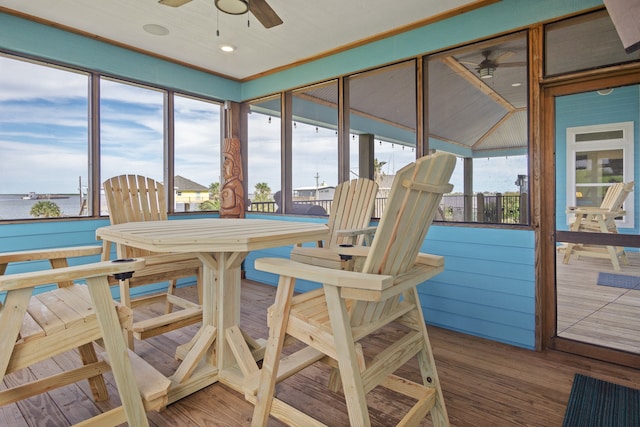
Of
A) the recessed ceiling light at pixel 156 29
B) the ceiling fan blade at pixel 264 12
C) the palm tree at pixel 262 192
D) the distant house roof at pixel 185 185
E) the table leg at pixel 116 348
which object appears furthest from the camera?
the palm tree at pixel 262 192

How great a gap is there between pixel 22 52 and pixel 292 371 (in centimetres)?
363

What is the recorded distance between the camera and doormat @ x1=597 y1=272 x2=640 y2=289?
8.09ft

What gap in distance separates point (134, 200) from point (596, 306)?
3876 millimetres

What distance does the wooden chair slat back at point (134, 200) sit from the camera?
295cm

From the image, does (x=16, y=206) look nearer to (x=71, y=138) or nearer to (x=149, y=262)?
(x=71, y=138)

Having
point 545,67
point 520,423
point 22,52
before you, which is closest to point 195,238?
point 520,423

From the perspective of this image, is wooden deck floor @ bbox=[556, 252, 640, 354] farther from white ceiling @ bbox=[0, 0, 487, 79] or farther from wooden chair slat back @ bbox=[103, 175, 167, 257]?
wooden chair slat back @ bbox=[103, 175, 167, 257]

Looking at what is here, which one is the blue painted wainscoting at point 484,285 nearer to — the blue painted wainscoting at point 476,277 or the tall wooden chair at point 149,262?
the blue painted wainscoting at point 476,277

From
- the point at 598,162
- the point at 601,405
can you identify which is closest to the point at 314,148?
the point at 598,162

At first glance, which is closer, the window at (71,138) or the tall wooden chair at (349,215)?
the tall wooden chair at (349,215)

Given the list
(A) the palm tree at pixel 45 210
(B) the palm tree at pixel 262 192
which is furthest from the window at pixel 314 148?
(A) the palm tree at pixel 45 210

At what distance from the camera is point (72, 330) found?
1386 millimetres

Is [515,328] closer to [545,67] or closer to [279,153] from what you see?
[545,67]

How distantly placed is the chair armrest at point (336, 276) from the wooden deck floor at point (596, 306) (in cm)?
217
